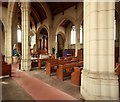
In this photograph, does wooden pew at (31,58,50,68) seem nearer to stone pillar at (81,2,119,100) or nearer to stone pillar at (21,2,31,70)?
stone pillar at (21,2,31,70)

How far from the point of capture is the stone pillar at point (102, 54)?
A: 3.07 meters

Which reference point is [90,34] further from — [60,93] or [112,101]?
[60,93]

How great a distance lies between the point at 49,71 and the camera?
6.91 metres

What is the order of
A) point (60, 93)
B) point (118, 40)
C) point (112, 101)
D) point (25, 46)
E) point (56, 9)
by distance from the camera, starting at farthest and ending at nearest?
point (56, 9) < point (118, 40) < point (25, 46) < point (60, 93) < point (112, 101)

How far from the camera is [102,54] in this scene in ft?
10.4

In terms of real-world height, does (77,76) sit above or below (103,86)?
below

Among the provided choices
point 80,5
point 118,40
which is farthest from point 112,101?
point 80,5

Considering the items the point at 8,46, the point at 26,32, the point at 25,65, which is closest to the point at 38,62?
the point at 25,65

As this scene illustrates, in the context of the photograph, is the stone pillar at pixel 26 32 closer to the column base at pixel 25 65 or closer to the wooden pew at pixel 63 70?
the column base at pixel 25 65

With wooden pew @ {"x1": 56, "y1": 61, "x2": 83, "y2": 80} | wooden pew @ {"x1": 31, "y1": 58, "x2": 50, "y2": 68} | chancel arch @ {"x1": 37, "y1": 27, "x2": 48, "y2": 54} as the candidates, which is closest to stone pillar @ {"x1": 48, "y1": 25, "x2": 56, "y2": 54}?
wooden pew @ {"x1": 31, "y1": 58, "x2": 50, "y2": 68}

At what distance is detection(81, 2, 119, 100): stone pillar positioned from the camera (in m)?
3.07

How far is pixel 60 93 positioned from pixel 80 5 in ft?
33.5

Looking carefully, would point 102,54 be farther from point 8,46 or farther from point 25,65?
point 8,46

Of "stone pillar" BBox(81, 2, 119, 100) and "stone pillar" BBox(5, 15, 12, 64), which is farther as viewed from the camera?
"stone pillar" BBox(5, 15, 12, 64)
